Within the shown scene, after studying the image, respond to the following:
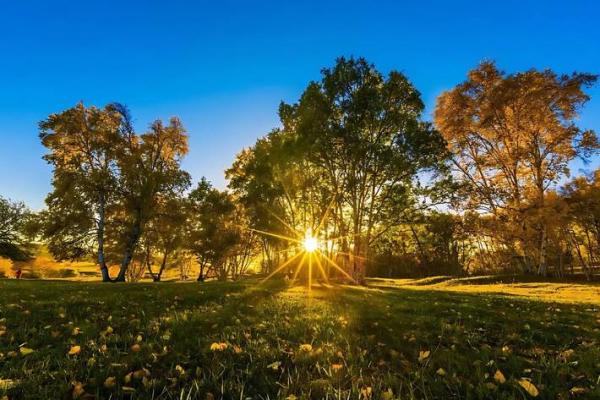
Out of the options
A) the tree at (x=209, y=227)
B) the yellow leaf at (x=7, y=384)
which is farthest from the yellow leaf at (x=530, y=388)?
the tree at (x=209, y=227)

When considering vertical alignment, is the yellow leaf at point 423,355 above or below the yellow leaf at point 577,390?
above

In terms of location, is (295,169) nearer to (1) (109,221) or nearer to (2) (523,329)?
(1) (109,221)

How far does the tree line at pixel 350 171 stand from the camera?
2322cm

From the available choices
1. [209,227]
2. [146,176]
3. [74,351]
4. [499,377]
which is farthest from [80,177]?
[499,377]

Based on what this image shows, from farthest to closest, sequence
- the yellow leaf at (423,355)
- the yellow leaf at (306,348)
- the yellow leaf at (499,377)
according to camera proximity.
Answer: the yellow leaf at (306,348)
the yellow leaf at (423,355)
the yellow leaf at (499,377)

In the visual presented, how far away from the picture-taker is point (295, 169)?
86.5 ft

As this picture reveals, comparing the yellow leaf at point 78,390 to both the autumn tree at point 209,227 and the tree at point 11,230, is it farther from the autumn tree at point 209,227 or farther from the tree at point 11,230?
the tree at point 11,230

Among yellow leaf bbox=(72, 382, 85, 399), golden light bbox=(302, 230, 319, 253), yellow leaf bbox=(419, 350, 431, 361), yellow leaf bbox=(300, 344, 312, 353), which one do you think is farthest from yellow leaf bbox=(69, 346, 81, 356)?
golden light bbox=(302, 230, 319, 253)

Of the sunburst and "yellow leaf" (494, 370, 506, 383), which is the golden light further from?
"yellow leaf" (494, 370, 506, 383)

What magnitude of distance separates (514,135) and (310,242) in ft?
80.4

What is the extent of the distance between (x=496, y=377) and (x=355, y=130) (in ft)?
67.9

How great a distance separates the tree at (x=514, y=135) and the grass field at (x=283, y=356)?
27.4m

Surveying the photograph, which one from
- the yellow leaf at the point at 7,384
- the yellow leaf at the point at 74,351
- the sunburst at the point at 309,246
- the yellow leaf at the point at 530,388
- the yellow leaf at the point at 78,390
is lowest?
the yellow leaf at the point at 530,388

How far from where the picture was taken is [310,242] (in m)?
33.3
